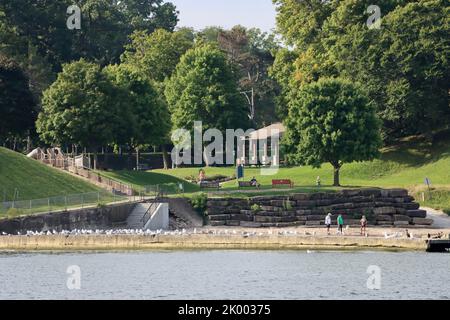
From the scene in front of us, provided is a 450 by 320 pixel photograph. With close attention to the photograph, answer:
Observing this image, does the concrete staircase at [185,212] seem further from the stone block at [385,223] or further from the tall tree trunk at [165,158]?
the tall tree trunk at [165,158]

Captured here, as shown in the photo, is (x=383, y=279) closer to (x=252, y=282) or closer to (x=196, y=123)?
(x=252, y=282)

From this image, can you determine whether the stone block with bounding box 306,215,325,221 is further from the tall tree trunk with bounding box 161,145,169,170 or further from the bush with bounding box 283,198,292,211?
the tall tree trunk with bounding box 161,145,169,170

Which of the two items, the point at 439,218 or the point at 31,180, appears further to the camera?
the point at 439,218

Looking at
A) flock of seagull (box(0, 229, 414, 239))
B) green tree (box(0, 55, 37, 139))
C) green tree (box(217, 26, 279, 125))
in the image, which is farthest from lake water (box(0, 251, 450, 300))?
green tree (box(217, 26, 279, 125))

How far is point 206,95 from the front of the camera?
134m

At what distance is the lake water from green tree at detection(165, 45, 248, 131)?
5520 cm

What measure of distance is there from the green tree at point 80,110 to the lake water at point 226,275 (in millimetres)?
29864

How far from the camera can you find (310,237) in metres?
80.4

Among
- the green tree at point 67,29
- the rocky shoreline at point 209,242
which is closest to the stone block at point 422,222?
the rocky shoreline at point 209,242

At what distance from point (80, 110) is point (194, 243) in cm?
2853

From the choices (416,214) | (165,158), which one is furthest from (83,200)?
(165,158)

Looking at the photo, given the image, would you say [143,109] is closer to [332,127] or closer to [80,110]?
[80,110]

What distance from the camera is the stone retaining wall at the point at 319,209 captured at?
94.8 meters

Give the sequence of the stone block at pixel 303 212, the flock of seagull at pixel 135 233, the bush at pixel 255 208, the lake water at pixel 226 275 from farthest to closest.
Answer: the stone block at pixel 303 212, the bush at pixel 255 208, the flock of seagull at pixel 135 233, the lake water at pixel 226 275
